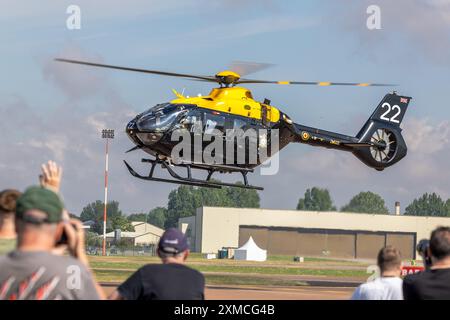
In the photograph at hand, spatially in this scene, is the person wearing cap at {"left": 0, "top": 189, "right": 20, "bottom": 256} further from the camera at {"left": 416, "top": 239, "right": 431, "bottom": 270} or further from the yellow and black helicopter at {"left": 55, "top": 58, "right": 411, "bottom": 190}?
the yellow and black helicopter at {"left": 55, "top": 58, "right": 411, "bottom": 190}

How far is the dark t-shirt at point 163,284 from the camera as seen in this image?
282 inches

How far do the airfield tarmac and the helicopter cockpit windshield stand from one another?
5.38m

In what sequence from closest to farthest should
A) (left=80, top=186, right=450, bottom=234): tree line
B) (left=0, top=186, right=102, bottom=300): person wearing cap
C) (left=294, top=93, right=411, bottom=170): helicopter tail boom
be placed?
(left=0, top=186, right=102, bottom=300): person wearing cap, (left=294, top=93, right=411, bottom=170): helicopter tail boom, (left=80, top=186, right=450, bottom=234): tree line

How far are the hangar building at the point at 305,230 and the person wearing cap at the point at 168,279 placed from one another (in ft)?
260

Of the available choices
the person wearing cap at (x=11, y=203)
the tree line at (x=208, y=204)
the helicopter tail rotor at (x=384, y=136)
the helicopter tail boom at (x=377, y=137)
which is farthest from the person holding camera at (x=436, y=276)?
the tree line at (x=208, y=204)

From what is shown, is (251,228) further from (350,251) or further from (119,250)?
(119,250)

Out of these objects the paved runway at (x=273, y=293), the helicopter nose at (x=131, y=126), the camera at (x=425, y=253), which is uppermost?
the helicopter nose at (x=131, y=126)

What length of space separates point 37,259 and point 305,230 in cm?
8553

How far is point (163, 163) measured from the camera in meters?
28.8

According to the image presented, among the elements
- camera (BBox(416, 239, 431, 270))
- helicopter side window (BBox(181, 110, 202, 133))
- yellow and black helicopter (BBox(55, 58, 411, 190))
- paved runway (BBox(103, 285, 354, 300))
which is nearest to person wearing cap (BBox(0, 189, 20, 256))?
camera (BBox(416, 239, 431, 270))

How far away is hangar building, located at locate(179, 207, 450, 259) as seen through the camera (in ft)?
282

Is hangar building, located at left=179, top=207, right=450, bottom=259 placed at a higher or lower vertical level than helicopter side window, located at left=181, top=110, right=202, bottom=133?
lower

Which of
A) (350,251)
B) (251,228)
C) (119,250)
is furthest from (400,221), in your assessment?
(119,250)

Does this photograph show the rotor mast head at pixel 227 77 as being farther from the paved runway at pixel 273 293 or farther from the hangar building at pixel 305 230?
the hangar building at pixel 305 230
